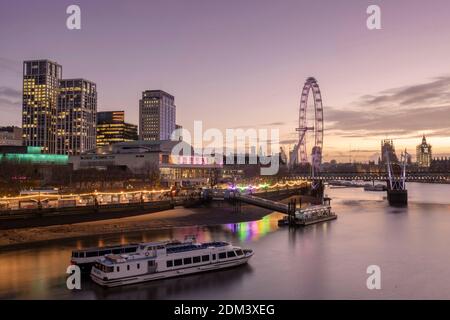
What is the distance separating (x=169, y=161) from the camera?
332 feet

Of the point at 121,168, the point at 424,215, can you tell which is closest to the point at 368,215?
the point at 424,215

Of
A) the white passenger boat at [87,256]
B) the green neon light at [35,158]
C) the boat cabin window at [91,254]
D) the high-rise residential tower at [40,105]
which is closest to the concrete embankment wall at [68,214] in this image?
the white passenger boat at [87,256]

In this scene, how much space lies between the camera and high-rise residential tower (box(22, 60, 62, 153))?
636ft

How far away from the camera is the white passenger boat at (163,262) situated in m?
23.5

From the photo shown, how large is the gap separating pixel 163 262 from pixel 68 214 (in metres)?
18.5

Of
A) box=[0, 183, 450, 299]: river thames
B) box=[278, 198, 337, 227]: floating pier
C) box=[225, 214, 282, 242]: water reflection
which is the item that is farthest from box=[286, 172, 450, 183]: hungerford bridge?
box=[0, 183, 450, 299]: river thames

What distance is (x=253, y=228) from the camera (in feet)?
146

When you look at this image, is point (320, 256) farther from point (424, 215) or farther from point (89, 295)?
point (424, 215)

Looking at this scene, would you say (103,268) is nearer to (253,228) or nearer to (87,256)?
(87,256)

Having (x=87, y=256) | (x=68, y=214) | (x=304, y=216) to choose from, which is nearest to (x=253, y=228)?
(x=304, y=216)

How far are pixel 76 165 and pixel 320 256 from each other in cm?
8861

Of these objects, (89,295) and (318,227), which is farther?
(318,227)

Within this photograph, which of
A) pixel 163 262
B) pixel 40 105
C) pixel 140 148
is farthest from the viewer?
pixel 40 105
